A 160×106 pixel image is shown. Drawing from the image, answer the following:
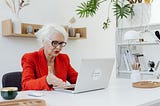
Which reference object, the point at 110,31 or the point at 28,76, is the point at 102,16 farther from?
the point at 28,76

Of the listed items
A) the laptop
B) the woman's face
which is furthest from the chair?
the laptop

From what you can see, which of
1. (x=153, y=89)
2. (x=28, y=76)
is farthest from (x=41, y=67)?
(x=153, y=89)

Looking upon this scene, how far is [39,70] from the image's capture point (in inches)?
82.4

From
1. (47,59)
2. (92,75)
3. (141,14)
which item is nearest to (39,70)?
(47,59)

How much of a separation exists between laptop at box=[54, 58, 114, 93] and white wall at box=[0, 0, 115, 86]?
145cm

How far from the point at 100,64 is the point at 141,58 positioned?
1.74m

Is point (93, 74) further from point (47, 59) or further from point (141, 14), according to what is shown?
point (141, 14)

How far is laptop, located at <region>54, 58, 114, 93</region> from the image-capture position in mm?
1533

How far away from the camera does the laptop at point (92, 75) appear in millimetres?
1533

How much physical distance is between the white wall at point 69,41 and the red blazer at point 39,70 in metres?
0.90

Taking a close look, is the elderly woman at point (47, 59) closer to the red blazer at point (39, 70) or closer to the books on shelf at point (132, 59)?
the red blazer at point (39, 70)

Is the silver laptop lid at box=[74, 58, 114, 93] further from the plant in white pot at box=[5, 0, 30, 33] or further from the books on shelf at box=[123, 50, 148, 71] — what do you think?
the plant in white pot at box=[5, 0, 30, 33]

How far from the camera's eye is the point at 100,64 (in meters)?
1.63

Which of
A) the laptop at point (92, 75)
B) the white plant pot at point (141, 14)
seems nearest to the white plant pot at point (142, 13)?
the white plant pot at point (141, 14)
